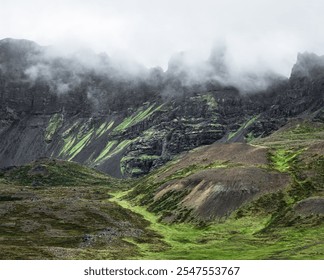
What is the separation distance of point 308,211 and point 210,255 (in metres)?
53.2

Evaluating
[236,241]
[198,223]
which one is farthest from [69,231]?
[236,241]

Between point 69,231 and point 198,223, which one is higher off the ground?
point 198,223

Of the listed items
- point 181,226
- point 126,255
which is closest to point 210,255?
point 126,255

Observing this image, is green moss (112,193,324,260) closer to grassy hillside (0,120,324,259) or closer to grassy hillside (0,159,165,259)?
grassy hillside (0,120,324,259)

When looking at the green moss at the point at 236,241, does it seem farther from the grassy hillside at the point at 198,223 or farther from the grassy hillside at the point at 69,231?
the grassy hillside at the point at 69,231

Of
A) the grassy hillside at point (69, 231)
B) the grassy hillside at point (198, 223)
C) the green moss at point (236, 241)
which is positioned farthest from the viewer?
the grassy hillside at point (198, 223)

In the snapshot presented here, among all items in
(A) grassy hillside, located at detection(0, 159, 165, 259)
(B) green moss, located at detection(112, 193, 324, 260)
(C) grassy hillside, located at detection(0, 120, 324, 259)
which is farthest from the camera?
(C) grassy hillside, located at detection(0, 120, 324, 259)

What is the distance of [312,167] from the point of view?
7598 inches

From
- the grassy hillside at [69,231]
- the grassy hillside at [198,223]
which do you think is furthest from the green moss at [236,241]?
the grassy hillside at [69,231]

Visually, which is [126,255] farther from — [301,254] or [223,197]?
[223,197]

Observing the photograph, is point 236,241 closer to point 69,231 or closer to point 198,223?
point 198,223

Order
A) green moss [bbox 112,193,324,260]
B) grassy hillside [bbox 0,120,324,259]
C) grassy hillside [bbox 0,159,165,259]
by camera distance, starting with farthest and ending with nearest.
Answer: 1. grassy hillside [bbox 0,120,324,259]
2. green moss [bbox 112,193,324,260]
3. grassy hillside [bbox 0,159,165,259]

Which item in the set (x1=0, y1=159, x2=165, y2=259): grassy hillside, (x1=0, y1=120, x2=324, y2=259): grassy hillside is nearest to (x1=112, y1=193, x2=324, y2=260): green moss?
(x1=0, y1=120, x2=324, y2=259): grassy hillside

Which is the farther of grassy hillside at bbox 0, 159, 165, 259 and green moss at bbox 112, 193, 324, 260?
green moss at bbox 112, 193, 324, 260
